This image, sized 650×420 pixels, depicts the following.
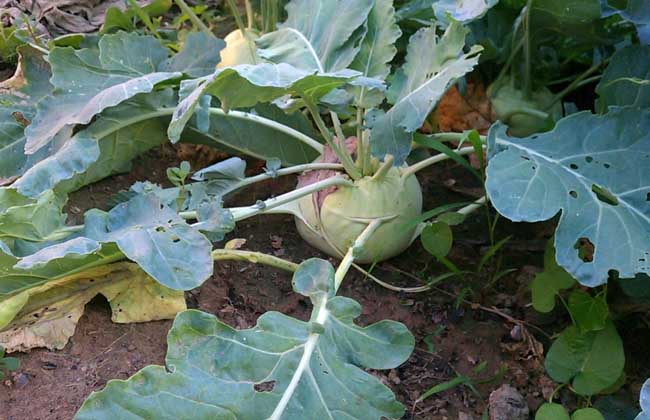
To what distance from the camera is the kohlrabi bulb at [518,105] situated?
6.86 ft

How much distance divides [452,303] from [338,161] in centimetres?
45

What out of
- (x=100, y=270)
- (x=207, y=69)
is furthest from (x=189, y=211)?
(x=207, y=69)

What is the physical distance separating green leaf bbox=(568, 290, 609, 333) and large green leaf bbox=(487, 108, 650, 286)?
0.08 m

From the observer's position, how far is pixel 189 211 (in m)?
1.55

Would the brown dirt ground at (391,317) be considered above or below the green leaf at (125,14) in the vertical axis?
below

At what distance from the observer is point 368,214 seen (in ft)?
5.50

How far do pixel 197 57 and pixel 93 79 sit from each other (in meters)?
0.29

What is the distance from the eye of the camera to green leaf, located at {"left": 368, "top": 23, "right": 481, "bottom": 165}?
4.47ft

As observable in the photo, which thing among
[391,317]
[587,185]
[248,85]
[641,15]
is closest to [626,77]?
[641,15]

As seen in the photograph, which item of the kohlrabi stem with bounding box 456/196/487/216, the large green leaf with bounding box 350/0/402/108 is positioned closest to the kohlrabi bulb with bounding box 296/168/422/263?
the kohlrabi stem with bounding box 456/196/487/216

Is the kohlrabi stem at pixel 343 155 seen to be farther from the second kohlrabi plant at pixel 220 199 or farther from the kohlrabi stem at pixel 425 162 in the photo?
the kohlrabi stem at pixel 425 162

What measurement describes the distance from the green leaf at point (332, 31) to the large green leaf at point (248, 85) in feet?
0.92

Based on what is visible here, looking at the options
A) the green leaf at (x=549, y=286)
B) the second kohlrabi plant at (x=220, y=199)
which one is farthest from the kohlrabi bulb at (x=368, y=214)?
the green leaf at (x=549, y=286)

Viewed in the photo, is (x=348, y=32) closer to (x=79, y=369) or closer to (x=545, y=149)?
(x=545, y=149)
